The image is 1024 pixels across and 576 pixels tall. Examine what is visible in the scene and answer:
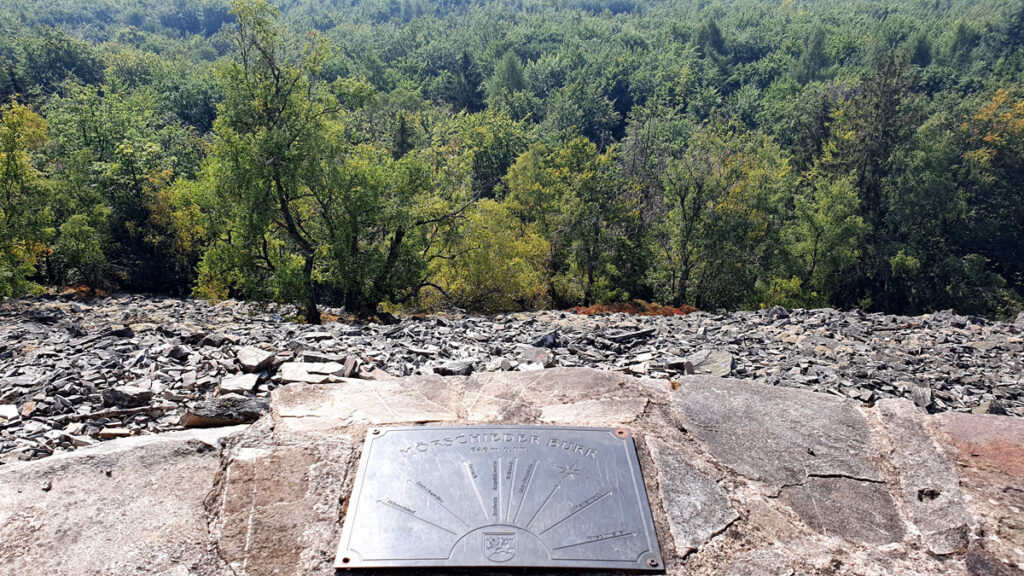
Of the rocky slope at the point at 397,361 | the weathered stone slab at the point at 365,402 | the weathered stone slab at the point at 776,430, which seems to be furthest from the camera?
the rocky slope at the point at 397,361

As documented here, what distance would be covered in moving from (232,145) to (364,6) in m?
145

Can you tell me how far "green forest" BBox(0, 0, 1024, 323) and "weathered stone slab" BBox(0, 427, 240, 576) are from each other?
28.4ft

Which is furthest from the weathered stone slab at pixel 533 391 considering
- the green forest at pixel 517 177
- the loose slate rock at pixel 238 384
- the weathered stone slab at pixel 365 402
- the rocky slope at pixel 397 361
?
the green forest at pixel 517 177

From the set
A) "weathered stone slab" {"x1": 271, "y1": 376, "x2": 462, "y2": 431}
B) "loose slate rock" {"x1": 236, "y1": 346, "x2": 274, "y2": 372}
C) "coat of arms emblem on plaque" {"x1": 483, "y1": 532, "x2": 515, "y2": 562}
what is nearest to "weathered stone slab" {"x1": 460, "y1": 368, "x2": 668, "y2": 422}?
"weathered stone slab" {"x1": 271, "y1": 376, "x2": 462, "y2": 431}

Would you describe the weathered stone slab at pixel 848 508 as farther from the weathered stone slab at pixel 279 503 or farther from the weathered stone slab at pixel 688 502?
the weathered stone slab at pixel 279 503

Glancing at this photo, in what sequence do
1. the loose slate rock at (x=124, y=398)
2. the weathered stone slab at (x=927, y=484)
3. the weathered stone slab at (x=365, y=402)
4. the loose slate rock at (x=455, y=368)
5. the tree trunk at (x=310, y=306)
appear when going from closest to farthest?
the weathered stone slab at (x=927, y=484)
the weathered stone slab at (x=365, y=402)
the loose slate rock at (x=124, y=398)
the loose slate rock at (x=455, y=368)
the tree trunk at (x=310, y=306)

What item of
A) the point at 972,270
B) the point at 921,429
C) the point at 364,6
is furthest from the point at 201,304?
the point at 364,6

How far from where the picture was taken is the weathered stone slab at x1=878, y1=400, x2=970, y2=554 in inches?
97.0

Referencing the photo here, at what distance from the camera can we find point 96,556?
7.50 ft

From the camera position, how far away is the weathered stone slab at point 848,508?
251 cm

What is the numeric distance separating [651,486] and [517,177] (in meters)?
29.1

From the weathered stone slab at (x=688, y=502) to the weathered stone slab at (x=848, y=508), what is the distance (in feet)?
1.14

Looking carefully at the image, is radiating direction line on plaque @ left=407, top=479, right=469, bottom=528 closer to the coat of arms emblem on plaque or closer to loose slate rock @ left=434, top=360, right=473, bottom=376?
the coat of arms emblem on plaque

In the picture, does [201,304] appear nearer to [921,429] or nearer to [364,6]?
[921,429]
